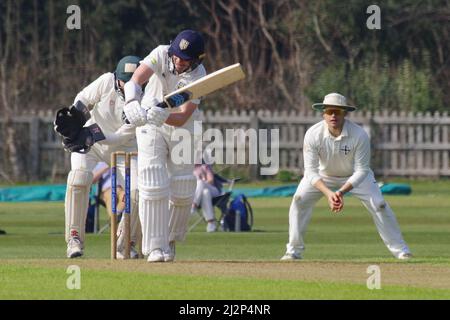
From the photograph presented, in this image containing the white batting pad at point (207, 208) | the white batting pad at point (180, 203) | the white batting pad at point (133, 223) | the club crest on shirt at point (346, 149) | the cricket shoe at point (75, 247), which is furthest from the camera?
the white batting pad at point (207, 208)

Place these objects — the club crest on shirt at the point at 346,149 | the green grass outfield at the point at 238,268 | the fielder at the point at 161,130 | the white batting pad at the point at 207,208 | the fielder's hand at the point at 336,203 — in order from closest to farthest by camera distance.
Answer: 1. the green grass outfield at the point at 238,268
2. the fielder at the point at 161,130
3. the fielder's hand at the point at 336,203
4. the club crest on shirt at the point at 346,149
5. the white batting pad at the point at 207,208

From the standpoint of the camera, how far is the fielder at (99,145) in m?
13.5

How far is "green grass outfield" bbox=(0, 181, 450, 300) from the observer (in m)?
10.6

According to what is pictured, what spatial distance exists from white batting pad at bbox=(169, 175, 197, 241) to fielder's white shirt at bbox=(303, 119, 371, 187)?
1.37 m

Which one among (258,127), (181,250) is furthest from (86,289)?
(258,127)

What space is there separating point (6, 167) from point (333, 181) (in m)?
17.9

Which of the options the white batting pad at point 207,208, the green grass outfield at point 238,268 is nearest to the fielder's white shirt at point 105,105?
the green grass outfield at point 238,268

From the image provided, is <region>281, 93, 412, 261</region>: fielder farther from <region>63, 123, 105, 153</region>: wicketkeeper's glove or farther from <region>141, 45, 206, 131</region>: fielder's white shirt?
<region>63, 123, 105, 153</region>: wicketkeeper's glove

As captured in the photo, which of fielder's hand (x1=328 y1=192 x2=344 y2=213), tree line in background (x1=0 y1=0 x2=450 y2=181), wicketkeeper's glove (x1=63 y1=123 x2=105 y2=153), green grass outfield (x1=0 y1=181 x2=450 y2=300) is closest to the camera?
green grass outfield (x1=0 y1=181 x2=450 y2=300)

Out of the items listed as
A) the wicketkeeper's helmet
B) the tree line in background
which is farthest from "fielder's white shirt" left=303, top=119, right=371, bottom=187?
the tree line in background

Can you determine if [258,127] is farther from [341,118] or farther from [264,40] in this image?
[341,118]

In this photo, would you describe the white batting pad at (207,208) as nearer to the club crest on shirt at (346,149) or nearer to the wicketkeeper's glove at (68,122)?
the club crest on shirt at (346,149)

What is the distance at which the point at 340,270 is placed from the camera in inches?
480

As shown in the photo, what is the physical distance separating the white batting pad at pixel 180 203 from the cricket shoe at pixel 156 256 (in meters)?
0.53
